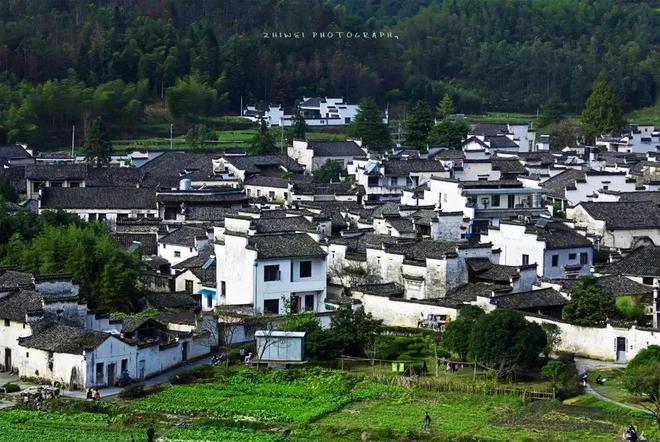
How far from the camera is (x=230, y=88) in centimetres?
7262

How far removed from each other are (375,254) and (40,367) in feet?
33.5

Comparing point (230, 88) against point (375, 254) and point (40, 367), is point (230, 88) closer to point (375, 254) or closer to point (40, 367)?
point (375, 254)

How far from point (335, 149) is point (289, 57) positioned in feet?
66.8

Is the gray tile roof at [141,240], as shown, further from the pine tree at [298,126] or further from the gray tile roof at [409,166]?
the pine tree at [298,126]

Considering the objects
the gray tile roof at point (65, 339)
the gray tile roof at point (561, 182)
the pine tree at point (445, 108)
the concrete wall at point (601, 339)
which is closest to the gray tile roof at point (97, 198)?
the gray tile roof at point (561, 182)

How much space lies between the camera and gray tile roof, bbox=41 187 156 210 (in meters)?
47.4

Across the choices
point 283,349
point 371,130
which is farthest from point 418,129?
point 283,349

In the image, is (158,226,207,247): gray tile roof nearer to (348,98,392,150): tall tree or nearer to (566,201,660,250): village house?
(566,201,660,250): village house

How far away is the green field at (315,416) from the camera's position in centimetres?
2562

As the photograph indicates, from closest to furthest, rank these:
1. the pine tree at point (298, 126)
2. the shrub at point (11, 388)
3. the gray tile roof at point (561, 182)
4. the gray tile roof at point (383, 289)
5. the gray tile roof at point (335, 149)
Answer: the shrub at point (11, 388), the gray tile roof at point (383, 289), the gray tile roof at point (561, 182), the gray tile roof at point (335, 149), the pine tree at point (298, 126)

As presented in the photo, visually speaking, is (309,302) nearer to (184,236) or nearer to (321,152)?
(184,236)

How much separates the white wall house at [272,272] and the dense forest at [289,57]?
27379 millimetres

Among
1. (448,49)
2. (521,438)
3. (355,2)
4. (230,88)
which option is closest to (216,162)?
(230,88)

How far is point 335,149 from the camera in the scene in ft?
194
